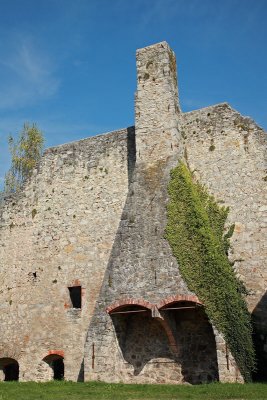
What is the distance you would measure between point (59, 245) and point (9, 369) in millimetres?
5261

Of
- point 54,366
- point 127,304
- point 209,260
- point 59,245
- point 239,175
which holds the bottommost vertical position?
point 54,366

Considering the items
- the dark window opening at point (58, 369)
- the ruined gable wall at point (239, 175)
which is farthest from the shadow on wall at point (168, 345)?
the dark window opening at point (58, 369)

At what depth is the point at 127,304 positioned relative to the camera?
41.8 feet

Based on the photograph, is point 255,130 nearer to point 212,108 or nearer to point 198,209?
point 212,108

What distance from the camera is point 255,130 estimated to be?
1423cm

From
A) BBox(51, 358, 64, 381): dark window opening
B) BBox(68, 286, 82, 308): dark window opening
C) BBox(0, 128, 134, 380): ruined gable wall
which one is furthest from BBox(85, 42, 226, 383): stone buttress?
BBox(51, 358, 64, 381): dark window opening

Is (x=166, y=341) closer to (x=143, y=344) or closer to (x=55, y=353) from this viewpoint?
(x=143, y=344)

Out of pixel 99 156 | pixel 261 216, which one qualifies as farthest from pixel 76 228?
pixel 261 216

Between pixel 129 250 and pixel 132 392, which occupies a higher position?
pixel 129 250

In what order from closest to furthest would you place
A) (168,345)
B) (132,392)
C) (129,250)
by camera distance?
(132,392) < (168,345) < (129,250)

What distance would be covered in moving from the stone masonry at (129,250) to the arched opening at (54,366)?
53 mm

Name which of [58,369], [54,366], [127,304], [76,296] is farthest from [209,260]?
[58,369]

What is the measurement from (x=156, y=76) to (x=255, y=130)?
3.83 m

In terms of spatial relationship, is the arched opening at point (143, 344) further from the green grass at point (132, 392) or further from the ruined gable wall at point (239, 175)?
the ruined gable wall at point (239, 175)
